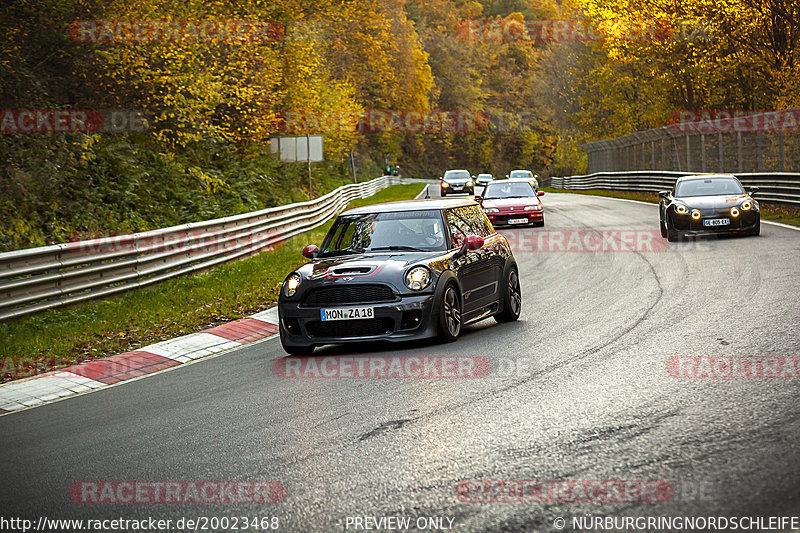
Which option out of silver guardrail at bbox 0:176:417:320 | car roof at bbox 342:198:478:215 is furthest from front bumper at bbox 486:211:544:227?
car roof at bbox 342:198:478:215

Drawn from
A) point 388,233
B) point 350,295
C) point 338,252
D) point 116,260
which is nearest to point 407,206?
point 388,233

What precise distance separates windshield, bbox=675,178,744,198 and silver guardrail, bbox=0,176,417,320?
9.08 m

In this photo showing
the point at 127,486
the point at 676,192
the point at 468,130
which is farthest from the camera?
the point at 468,130

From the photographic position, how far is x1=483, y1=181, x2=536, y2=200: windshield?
1078 inches

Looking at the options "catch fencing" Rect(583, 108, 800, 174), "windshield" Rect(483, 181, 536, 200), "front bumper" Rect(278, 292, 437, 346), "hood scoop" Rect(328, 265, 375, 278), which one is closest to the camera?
"front bumper" Rect(278, 292, 437, 346)

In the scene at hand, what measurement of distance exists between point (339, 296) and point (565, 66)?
2839 inches

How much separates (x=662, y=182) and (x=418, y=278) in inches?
1213

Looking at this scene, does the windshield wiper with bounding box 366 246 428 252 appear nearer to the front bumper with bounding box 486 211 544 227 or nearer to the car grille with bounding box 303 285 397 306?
the car grille with bounding box 303 285 397 306

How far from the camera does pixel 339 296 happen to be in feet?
30.7

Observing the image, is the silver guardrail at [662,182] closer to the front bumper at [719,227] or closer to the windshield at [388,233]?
the front bumper at [719,227]

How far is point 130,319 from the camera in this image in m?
11.9

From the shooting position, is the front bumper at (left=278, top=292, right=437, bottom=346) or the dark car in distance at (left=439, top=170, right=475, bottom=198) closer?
the front bumper at (left=278, top=292, right=437, bottom=346)

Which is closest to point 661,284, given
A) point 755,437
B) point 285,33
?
point 755,437

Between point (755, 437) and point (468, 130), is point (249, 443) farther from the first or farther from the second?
point (468, 130)
